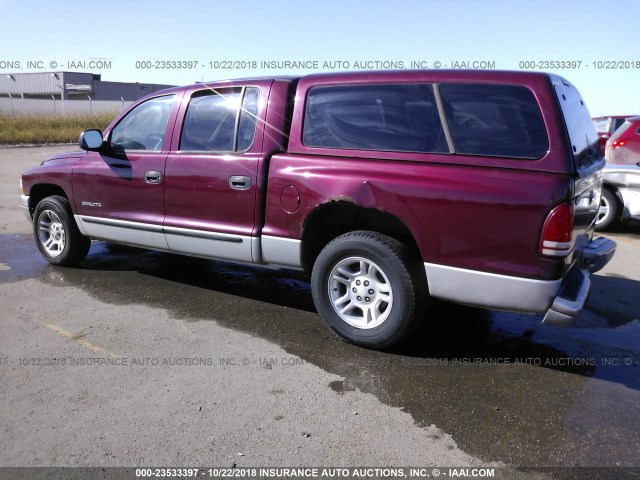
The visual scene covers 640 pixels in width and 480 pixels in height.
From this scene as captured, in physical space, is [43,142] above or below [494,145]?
below

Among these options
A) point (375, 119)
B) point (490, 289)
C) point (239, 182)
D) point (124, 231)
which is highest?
point (375, 119)

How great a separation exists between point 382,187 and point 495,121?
83 cm

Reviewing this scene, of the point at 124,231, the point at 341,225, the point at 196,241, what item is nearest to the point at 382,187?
the point at 341,225

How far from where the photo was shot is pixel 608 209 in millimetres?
8430

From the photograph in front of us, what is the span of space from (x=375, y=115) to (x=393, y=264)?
1103 millimetres

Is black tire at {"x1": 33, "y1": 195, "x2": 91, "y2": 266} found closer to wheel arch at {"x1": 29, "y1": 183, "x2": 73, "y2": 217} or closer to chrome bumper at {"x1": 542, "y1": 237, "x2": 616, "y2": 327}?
wheel arch at {"x1": 29, "y1": 183, "x2": 73, "y2": 217}

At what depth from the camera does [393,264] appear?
3.75 meters

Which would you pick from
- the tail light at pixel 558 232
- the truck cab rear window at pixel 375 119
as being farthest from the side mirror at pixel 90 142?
the tail light at pixel 558 232

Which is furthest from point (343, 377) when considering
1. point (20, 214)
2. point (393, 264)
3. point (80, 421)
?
point (20, 214)

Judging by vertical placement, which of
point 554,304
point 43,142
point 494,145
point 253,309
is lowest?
point 43,142

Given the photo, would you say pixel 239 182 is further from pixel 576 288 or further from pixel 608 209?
pixel 608 209

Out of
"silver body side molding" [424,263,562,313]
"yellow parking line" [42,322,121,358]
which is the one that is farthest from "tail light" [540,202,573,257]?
"yellow parking line" [42,322,121,358]

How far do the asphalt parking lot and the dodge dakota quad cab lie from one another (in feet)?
1.56

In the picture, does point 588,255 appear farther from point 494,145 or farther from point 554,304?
point 494,145
